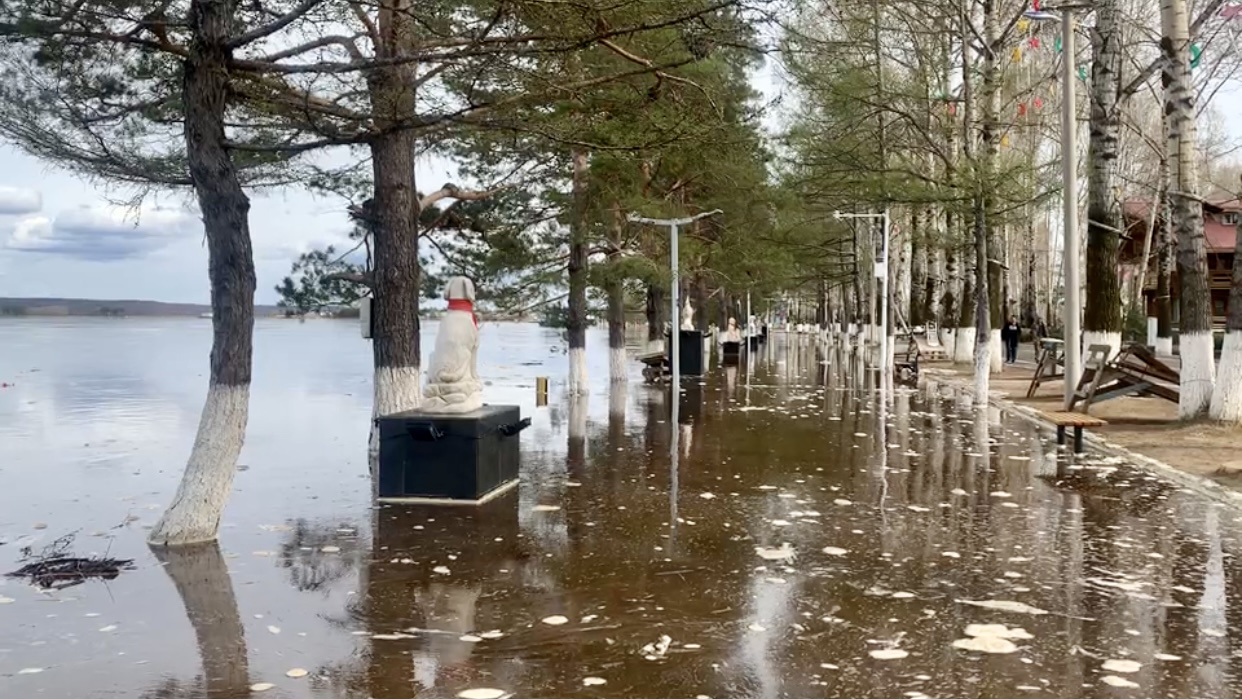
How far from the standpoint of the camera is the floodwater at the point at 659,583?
486 centimetres

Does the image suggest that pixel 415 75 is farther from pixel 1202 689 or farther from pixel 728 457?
pixel 1202 689

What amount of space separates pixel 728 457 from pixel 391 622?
747cm

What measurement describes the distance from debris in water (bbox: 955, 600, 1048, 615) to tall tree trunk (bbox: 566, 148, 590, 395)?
15454 mm

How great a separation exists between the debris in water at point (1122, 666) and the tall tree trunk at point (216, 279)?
6499 millimetres

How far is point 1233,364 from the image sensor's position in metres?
13.7

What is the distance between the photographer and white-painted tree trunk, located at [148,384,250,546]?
7914mm

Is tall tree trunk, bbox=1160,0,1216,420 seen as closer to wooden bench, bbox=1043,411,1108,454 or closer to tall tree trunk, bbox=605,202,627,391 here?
wooden bench, bbox=1043,411,1108,454

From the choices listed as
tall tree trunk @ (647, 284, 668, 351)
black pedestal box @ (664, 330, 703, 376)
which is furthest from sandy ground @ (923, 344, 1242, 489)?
tall tree trunk @ (647, 284, 668, 351)

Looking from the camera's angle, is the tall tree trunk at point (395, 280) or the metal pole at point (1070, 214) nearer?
the tall tree trunk at point (395, 280)

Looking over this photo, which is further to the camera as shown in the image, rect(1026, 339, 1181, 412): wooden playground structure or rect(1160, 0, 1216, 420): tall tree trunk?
rect(1026, 339, 1181, 412): wooden playground structure

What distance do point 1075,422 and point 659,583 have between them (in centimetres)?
819

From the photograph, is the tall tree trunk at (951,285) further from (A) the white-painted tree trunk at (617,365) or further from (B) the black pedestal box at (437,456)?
(B) the black pedestal box at (437,456)

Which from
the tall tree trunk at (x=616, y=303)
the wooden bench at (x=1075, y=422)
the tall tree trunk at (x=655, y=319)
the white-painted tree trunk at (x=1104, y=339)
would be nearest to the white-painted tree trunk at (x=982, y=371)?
the white-painted tree trunk at (x=1104, y=339)

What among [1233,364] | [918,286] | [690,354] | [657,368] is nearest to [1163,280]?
[918,286]
